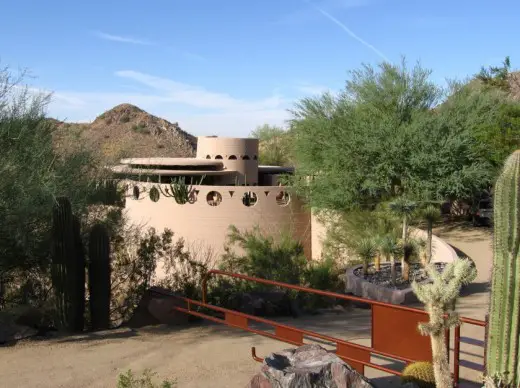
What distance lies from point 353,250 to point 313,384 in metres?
13.1

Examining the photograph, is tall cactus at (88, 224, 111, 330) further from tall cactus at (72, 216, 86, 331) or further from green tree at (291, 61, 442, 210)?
green tree at (291, 61, 442, 210)

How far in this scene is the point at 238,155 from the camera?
3014cm

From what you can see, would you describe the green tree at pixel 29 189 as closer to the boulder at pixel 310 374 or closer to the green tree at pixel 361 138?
the boulder at pixel 310 374

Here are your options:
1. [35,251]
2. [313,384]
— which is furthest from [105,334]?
[313,384]

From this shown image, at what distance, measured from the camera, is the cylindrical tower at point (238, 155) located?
98.8 ft

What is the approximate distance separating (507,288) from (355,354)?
1.72 meters

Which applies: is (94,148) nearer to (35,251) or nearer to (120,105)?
(35,251)

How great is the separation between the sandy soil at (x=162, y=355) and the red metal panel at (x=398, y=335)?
0.67 meters

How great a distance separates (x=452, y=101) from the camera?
20.8 meters

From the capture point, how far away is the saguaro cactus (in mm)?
4773

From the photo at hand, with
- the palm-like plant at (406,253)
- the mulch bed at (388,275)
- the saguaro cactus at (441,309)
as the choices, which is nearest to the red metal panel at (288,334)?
the saguaro cactus at (441,309)

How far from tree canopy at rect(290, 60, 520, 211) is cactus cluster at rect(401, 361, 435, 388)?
44.3 ft

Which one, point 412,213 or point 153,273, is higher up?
point 412,213

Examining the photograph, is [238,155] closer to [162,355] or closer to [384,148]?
[384,148]
